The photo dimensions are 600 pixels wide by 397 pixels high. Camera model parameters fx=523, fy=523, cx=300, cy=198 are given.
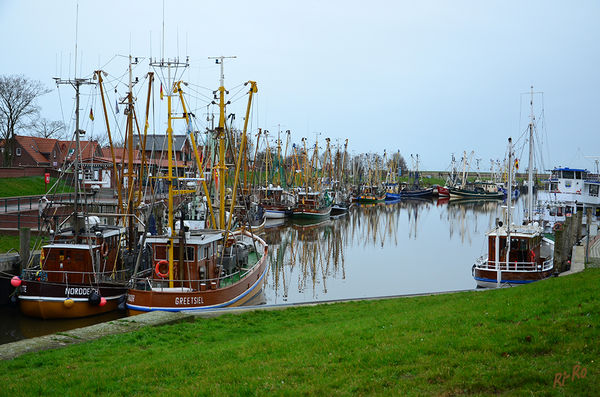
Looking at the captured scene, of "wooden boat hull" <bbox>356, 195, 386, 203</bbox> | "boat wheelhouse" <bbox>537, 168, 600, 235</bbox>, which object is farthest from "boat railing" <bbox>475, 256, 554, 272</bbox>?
"wooden boat hull" <bbox>356, 195, 386, 203</bbox>

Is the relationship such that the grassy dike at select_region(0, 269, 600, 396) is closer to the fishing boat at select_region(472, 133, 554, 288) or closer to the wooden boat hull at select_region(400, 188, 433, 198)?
the fishing boat at select_region(472, 133, 554, 288)

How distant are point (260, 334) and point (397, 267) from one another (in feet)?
86.5

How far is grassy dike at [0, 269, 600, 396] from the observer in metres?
8.22

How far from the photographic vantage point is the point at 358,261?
41781mm

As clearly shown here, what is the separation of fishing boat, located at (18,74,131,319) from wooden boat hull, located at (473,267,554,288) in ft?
61.1

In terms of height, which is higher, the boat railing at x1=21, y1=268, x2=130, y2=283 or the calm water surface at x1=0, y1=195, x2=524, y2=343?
the boat railing at x1=21, y1=268, x2=130, y2=283

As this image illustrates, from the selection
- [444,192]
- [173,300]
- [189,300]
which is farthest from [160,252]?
[444,192]

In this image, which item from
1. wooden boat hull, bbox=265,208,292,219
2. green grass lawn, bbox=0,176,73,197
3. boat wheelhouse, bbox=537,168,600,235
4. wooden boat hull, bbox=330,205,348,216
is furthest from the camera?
wooden boat hull, bbox=330,205,348,216

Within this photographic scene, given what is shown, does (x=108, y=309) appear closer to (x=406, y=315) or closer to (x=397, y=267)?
(x=406, y=315)

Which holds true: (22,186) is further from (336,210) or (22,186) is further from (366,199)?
(366,199)

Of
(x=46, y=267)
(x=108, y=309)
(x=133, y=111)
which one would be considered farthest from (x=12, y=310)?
(x=133, y=111)

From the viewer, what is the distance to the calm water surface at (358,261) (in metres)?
28.2

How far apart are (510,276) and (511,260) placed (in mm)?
1987

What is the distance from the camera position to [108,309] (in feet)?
74.7
